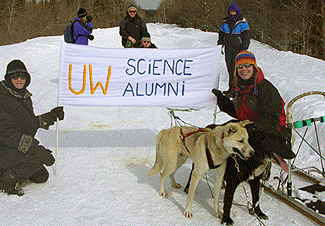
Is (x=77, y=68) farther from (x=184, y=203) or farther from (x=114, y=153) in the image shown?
(x=184, y=203)

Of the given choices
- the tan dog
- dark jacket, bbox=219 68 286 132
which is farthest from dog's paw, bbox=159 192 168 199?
dark jacket, bbox=219 68 286 132

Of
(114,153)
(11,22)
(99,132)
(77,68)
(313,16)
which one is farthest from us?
(11,22)

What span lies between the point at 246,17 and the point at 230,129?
26.0m

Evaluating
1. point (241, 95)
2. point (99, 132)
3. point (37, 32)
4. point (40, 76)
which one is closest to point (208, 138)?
point (241, 95)

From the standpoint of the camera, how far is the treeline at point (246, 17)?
15.5 meters

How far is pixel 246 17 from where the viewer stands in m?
26.1

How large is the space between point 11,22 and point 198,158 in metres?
28.0

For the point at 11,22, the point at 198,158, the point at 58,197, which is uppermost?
the point at 11,22

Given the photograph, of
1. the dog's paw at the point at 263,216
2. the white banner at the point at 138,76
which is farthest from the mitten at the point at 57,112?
the dog's paw at the point at 263,216

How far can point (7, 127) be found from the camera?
3.26 metres

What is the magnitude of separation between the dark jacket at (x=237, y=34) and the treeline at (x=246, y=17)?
9593mm

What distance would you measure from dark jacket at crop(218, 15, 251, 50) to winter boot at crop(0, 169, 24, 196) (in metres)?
5.74

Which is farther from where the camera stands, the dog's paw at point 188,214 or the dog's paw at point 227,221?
the dog's paw at point 188,214

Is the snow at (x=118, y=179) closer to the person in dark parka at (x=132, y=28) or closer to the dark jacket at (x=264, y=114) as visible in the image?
the dark jacket at (x=264, y=114)
